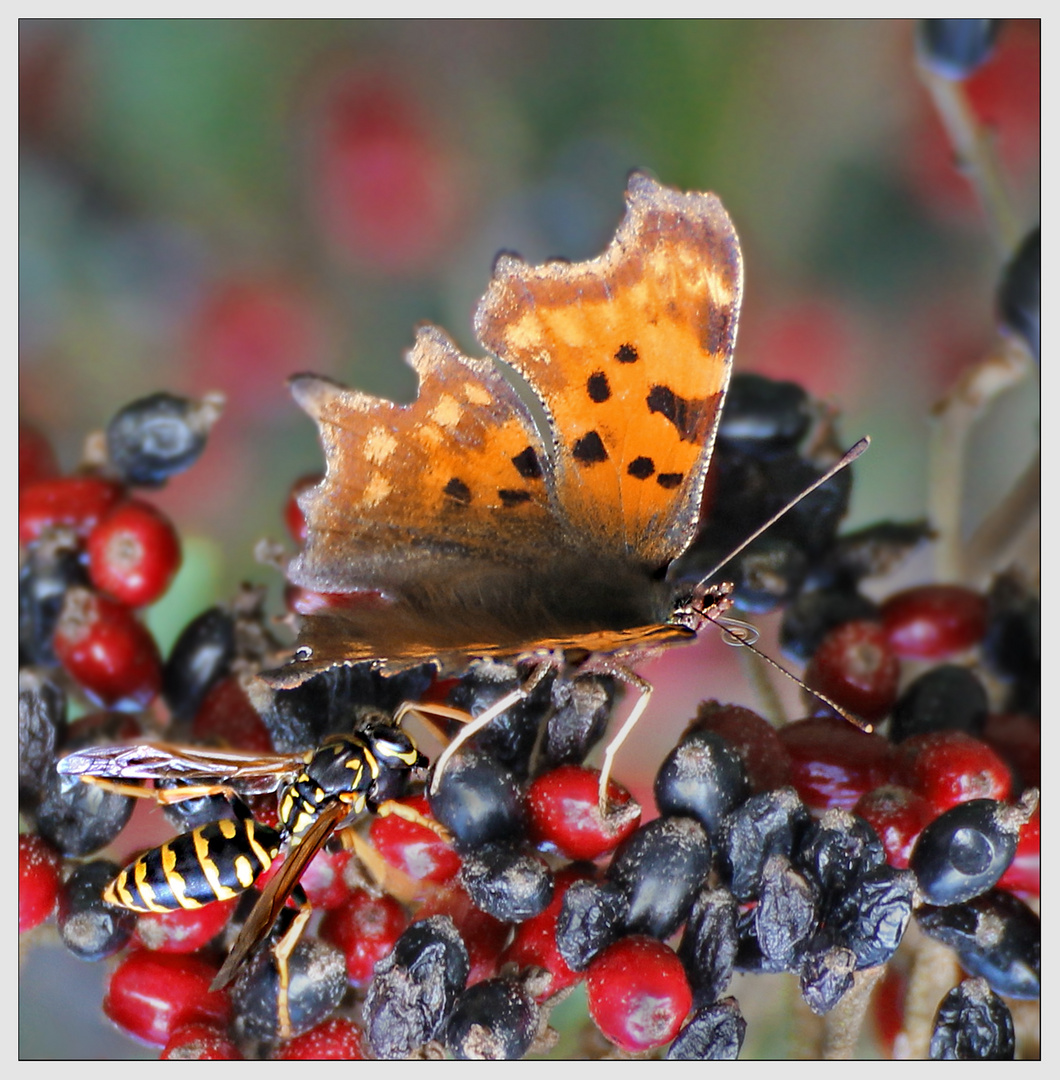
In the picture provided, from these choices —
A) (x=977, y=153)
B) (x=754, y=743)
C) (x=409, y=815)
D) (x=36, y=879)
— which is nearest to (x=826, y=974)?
(x=754, y=743)

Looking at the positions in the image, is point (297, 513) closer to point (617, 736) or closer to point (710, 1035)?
point (617, 736)

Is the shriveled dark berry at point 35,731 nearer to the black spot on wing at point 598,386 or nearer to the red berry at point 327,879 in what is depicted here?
the red berry at point 327,879

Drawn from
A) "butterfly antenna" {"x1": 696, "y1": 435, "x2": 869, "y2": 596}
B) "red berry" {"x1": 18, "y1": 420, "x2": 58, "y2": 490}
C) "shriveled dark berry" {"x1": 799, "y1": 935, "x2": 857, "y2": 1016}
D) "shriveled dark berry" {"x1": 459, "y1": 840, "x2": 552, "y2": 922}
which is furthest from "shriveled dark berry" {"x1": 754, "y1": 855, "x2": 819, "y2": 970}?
"red berry" {"x1": 18, "y1": 420, "x2": 58, "y2": 490}

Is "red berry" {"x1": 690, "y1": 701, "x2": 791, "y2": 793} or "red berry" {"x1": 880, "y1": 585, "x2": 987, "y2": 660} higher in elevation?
"red berry" {"x1": 880, "y1": 585, "x2": 987, "y2": 660}

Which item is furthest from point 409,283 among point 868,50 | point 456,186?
point 868,50

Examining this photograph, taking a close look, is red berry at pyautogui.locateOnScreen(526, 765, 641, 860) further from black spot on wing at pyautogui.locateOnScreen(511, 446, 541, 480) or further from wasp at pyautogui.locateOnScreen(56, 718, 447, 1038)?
black spot on wing at pyautogui.locateOnScreen(511, 446, 541, 480)

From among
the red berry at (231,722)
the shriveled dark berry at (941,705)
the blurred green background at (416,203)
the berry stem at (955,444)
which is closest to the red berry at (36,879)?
the red berry at (231,722)

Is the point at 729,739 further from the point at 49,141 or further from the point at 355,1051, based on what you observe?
the point at 49,141
